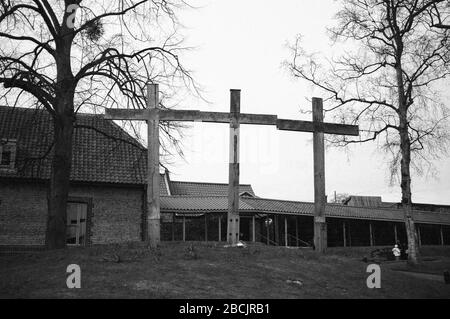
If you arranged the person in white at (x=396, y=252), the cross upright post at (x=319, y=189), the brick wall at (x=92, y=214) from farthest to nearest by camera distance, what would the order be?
the person in white at (x=396, y=252)
the brick wall at (x=92, y=214)
the cross upright post at (x=319, y=189)

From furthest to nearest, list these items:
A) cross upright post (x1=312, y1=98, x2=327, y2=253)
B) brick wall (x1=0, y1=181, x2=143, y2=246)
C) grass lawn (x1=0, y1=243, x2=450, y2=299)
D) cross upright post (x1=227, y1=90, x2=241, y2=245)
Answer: brick wall (x1=0, y1=181, x2=143, y2=246)
cross upright post (x1=312, y1=98, x2=327, y2=253)
cross upright post (x1=227, y1=90, x2=241, y2=245)
grass lawn (x1=0, y1=243, x2=450, y2=299)

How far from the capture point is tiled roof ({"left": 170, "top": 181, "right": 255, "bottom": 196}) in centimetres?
4475

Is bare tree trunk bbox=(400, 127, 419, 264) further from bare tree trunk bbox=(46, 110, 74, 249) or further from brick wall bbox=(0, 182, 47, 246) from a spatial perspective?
brick wall bbox=(0, 182, 47, 246)

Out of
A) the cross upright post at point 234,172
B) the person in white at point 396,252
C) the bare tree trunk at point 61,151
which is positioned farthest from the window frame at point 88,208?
the person in white at point 396,252

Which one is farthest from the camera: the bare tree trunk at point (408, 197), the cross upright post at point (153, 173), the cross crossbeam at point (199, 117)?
the bare tree trunk at point (408, 197)

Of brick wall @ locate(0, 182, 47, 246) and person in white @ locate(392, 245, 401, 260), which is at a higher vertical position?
brick wall @ locate(0, 182, 47, 246)

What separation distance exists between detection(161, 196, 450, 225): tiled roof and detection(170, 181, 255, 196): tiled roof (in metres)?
9.93

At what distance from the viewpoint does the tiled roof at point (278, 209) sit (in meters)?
31.6

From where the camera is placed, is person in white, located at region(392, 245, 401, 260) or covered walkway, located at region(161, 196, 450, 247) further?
covered walkway, located at region(161, 196, 450, 247)

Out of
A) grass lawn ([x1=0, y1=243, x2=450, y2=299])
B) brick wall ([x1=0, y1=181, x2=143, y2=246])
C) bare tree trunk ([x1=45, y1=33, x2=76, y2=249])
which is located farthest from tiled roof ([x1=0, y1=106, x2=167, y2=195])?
→ grass lawn ([x1=0, y1=243, x2=450, y2=299])

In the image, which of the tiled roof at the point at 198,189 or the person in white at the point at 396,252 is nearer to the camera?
the person in white at the point at 396,252

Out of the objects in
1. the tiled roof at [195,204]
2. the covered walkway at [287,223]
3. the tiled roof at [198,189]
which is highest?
the tiled roof at [198,189]

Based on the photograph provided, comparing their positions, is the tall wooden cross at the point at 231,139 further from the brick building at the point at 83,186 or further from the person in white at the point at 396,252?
the person in white at the point at 396,252
